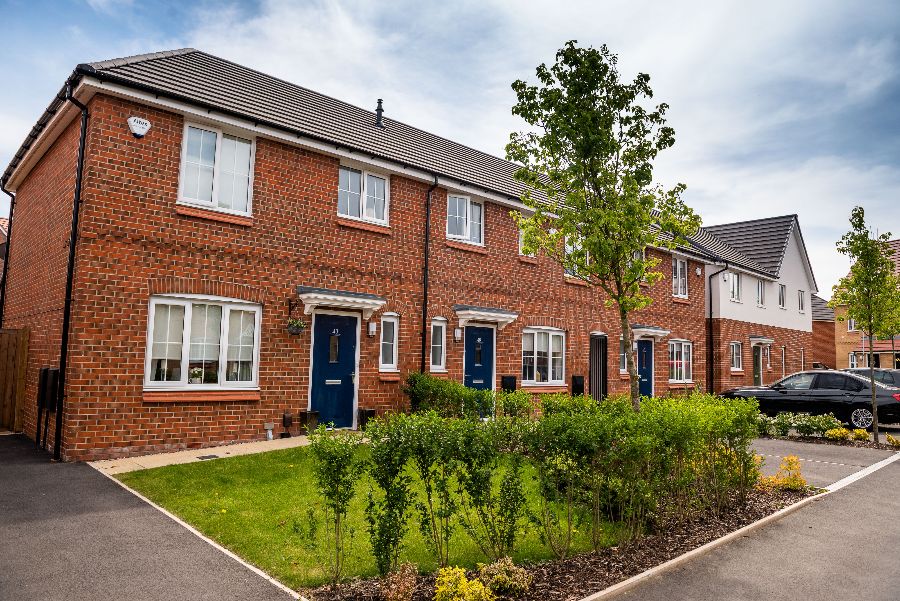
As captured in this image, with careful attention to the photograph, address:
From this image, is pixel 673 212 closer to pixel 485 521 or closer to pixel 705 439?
pixel 705 439

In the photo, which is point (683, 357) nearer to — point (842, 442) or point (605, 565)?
point (842, 442)

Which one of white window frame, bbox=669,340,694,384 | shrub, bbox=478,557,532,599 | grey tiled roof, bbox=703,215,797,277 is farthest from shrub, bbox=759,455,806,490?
grey tiled roof, bbox=703,215,797,277

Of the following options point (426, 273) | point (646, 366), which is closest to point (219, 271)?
point (426, 273)

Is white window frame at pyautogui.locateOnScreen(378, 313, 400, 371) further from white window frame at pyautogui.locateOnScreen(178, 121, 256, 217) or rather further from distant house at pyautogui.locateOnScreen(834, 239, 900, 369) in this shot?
distant house at pyautogui.locateOnScreen(834, 239, 900, 369)

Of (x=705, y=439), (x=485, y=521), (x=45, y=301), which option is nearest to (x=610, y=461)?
(x=485, y=521)

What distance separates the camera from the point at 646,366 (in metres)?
21.4

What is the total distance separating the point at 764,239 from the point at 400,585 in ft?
106

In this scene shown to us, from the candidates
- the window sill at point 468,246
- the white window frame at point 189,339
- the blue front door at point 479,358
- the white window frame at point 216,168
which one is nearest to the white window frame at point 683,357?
the blue front door at point 479,358

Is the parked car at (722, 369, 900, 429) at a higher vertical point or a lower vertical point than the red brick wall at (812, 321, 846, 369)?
lower

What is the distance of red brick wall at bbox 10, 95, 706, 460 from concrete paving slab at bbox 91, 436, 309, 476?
0.28 meters

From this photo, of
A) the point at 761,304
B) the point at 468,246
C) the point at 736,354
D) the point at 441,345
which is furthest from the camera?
the point at 761,304

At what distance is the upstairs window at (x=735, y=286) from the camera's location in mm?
26328

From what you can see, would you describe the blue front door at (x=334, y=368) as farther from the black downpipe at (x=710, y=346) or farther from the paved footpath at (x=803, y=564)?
the black downpipe at (x=710, y=346)

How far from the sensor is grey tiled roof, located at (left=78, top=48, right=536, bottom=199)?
1057 centimetres
